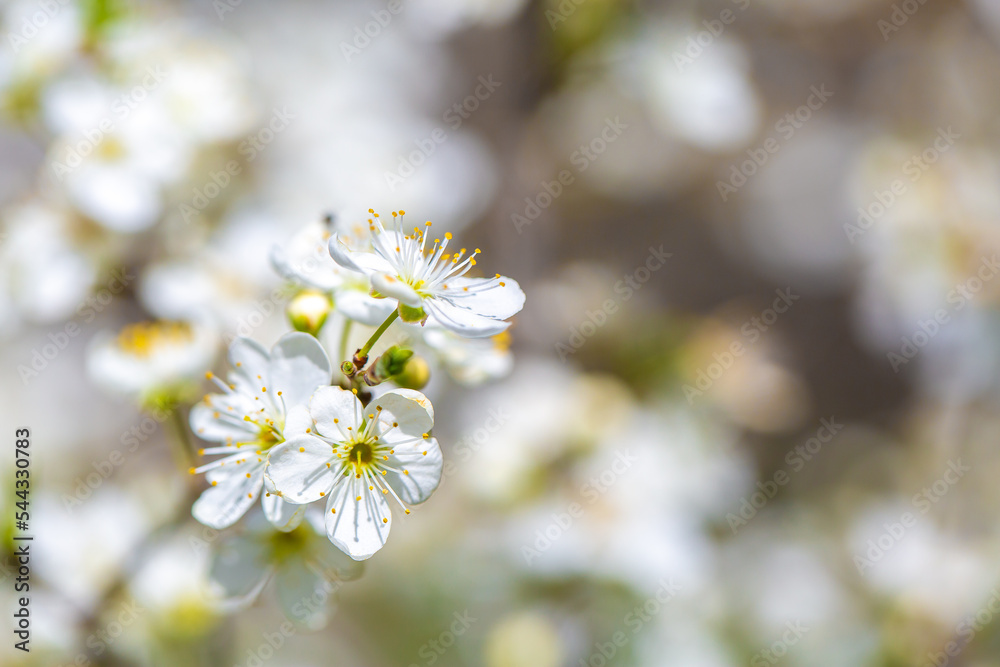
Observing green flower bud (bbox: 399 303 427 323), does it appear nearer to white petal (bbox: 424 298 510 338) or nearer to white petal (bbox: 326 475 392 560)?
white petal (bbox: 424 298 510 338)

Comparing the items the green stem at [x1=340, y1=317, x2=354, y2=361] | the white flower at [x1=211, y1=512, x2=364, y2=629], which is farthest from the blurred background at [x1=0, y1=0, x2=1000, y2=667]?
the green stem at [x1=340, y1=317, x2=354, y2=361]

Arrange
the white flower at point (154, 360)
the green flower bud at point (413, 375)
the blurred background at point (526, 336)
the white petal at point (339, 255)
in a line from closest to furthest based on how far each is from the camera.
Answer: the white petal at point (339, 255), the green flower bud at point (413, 375), the white flower at point (154, 360), the blurred background at point (526, 336)

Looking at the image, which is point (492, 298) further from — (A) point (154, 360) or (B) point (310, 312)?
(A) point (154, 360)

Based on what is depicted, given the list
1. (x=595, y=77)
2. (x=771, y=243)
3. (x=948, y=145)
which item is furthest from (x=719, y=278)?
(x=595, y=77)

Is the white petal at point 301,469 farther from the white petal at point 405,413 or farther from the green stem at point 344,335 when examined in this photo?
the green stem at point 344,335

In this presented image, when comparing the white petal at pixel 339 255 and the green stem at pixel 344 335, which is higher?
the white petal at pixel 339 255

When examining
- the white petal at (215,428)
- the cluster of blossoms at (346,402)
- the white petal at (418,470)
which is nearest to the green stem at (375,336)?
the cluster of blossoms at (346,402)

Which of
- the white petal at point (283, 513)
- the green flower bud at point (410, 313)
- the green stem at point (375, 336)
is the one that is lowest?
the white petal at point (283, 513)
